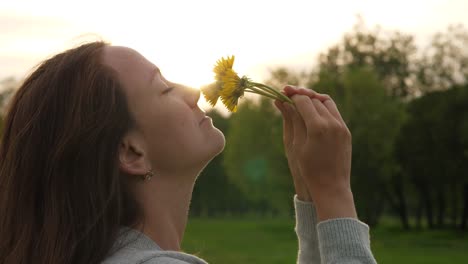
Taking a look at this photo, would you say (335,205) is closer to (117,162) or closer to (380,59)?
(117,162)

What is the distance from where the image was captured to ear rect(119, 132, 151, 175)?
231 centimetres

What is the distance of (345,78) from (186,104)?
41.0 metres

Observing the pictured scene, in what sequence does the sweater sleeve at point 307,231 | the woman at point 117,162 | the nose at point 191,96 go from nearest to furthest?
the woman at point 117,162 → the nose at point 191,96 → the sweater sleeve at point 307,231

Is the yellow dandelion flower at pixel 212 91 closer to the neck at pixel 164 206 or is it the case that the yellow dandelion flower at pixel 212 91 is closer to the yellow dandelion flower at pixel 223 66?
the yellow dandelion flower at pixel 223 66

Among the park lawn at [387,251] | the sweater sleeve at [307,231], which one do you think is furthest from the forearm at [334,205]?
the park lawn at [387,251]

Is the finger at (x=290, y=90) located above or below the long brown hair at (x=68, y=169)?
above

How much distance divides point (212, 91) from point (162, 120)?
1.08 ft

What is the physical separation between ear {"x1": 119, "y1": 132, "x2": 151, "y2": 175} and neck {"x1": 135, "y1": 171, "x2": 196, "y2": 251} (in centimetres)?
6

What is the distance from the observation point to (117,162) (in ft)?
7.45

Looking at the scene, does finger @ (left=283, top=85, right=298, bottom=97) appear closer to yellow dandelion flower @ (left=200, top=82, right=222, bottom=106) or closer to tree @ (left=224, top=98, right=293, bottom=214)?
yellow dandelion flower @ (left=200, top=82, right=222, bottom=106)

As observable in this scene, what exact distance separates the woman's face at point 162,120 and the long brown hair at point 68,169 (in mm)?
44

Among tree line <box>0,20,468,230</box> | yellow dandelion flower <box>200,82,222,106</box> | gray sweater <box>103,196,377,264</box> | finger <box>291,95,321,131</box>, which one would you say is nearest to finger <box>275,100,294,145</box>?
finger <box>291,95,321,131</box>

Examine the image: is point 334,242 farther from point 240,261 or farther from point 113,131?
point 240,261

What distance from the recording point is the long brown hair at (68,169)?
87.4 inches
